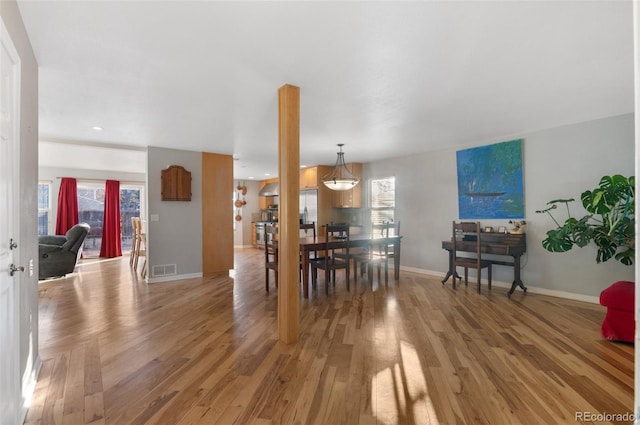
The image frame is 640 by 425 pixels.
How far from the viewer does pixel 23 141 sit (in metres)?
2.02

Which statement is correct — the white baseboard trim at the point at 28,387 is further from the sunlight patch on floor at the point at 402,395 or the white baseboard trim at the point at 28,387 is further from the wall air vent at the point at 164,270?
the wall air vent at the point at 164,270

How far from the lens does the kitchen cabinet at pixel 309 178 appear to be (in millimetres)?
7887

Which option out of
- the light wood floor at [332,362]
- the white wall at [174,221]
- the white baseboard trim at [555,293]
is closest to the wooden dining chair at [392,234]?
the light wood floor at [332,362]

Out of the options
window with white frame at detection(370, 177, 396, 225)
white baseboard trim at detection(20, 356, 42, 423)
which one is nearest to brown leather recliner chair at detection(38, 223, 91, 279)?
white baseboard trim at detection(20, 356, 42, 423)

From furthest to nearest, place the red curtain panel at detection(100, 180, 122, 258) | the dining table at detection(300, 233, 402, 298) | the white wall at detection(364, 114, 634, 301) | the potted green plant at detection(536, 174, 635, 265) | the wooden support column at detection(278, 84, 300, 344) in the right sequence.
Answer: the red curtain panel at detection(100, 180, 122, 258)
the dining table at detection(300, 233, 402, 298)
the white wall at detection(364, 114, 634, 301)
the potted green plant at detection(536, 174, 635, 265)
the wooden support column at detection(278, 84, 300, 344)

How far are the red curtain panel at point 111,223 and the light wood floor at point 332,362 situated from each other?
15.1 ft

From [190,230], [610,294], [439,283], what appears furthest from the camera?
[190,230]

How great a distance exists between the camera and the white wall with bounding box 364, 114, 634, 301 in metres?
4.03

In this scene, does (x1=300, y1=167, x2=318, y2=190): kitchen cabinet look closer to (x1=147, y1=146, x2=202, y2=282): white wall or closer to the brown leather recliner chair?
(x1=147, y1=146, x2=202, y2=282): white wall

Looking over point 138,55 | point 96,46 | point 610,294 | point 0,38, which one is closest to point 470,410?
point 610,294

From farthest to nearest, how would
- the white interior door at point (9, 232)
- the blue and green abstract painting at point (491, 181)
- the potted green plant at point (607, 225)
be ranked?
the blue and green abstract painting at point (491, 181)
the potted green plant at point (607, 225)
the white interior door at point (9, 232)

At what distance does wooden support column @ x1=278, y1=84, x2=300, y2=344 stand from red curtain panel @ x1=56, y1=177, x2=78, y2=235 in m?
8.04

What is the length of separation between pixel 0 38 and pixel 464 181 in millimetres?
5745

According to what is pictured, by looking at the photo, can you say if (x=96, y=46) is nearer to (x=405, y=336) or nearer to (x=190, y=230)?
(x=405, y=336)
